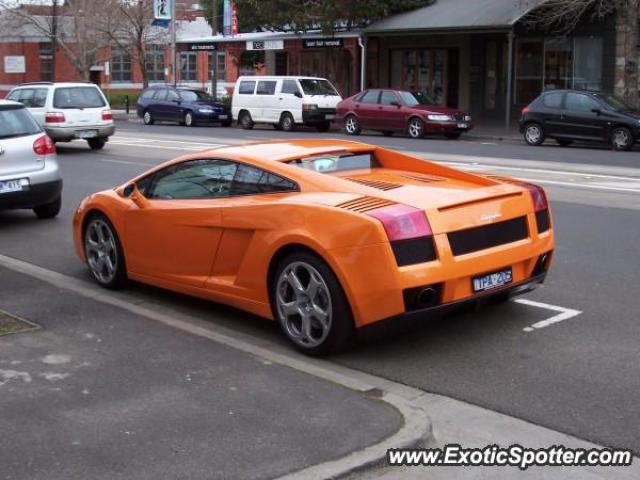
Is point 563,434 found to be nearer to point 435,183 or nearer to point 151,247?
point 435,183

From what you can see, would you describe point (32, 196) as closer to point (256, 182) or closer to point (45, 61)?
point (256, 182)

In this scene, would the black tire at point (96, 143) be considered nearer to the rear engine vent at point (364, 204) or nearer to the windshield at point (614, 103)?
the windshield at point (614, 103)

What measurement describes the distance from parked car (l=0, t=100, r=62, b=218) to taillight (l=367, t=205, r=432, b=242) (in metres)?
6.82

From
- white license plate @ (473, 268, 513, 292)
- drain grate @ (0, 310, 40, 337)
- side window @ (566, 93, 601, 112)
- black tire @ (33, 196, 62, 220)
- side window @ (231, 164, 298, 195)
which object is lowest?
drain grate @ (0, 310, 40, 337)

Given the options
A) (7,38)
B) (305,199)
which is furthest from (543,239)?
(7,38)

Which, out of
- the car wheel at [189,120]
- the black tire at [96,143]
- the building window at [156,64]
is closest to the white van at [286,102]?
the car wheel at [189,120]

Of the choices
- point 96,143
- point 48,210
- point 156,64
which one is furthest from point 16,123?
point 156,64

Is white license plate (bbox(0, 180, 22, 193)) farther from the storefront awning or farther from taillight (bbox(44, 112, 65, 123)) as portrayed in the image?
the storefront awning

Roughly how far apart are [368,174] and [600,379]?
7.82 ft

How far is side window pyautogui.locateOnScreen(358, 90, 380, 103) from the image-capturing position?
94.2 feet

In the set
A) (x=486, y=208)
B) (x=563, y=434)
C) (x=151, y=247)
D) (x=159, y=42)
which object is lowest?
(x=563, y=434)

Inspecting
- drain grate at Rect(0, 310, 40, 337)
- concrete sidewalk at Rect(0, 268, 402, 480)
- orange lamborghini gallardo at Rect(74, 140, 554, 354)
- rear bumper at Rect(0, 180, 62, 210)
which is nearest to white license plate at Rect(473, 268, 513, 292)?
orange lamborghini gallardo at Rect(74, 140, 554, 354)

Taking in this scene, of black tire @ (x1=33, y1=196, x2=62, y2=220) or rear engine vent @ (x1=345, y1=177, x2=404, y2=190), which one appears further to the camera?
black tire @ (x1=33, y1=196, x2=62, y2=220)

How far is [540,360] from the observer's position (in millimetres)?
5875
